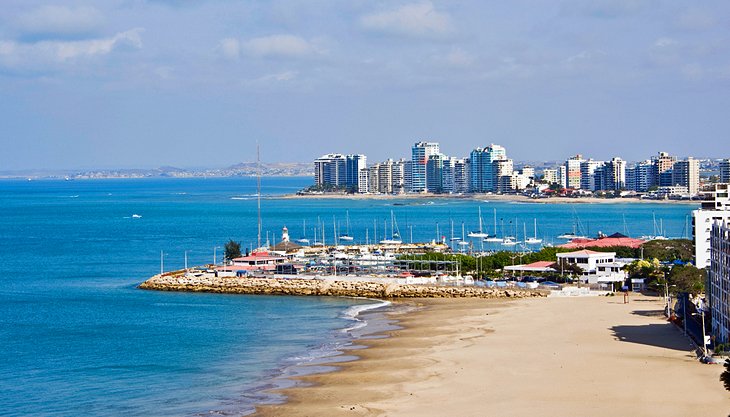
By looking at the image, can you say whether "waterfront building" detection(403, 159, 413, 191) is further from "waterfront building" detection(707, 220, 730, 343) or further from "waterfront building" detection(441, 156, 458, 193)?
"waterfront building" detection(707, 220, 730, 343)

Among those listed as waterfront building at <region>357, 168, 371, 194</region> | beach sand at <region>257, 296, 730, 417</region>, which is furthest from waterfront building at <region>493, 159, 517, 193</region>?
beach sand at <region>257, 296, 730, 417</region>

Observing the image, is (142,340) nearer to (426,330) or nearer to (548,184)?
Answer: (426,330)

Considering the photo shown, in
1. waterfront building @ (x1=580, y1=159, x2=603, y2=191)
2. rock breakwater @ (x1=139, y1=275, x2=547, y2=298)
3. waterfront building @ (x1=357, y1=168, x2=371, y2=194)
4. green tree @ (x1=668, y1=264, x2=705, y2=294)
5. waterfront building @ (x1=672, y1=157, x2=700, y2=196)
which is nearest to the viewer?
green tree @ (x1=668, y1=264, x2=705, y2=294)

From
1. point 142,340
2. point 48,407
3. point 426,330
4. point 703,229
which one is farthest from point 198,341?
point 703,229

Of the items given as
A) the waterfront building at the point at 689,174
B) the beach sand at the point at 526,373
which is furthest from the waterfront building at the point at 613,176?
the beach sand at the point at 526,373

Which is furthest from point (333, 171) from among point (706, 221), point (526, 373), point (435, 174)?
point (526, 373)

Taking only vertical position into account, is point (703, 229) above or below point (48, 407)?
above
